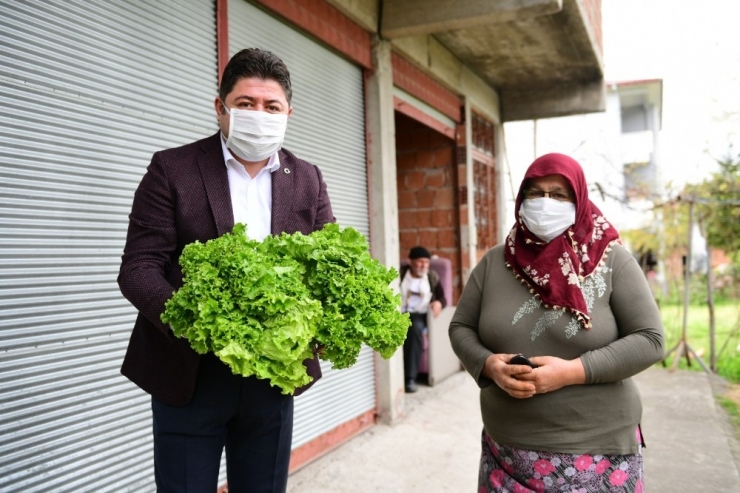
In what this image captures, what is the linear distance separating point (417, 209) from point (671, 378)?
391 cm

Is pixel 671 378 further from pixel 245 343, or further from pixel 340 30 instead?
pixel 245 343

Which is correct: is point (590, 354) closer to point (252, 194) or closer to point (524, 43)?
point (252, 194)

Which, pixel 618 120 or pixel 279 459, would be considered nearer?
pixel 279 459

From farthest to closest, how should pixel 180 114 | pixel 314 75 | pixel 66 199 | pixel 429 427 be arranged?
1. pixel 429 427
2. pixel 314 75
3. pixel 180 114
4. pixel 66 199

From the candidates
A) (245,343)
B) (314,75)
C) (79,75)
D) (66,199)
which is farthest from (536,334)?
(314,75)

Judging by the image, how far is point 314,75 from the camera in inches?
183

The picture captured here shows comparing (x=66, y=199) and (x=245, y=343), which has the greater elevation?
(x=66, y=199)

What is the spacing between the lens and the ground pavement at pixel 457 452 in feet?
13.8

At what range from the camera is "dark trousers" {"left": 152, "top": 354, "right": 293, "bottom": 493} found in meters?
1.88

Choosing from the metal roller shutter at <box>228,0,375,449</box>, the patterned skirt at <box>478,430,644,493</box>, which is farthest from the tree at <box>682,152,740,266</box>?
the patterned skirt at <box>478,430,644,493</box>

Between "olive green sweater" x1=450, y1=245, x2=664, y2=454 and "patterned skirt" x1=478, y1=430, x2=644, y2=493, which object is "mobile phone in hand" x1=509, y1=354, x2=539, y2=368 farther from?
"patterned skirt" x1=478, y1=430, x2=644, y2=493

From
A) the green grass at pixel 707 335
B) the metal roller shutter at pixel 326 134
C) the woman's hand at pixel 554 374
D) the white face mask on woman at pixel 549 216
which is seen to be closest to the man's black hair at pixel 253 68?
the white face mask on woman at pixel 549 216

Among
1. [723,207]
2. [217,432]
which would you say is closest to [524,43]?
[723,207]

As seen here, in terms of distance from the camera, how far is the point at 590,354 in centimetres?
218
